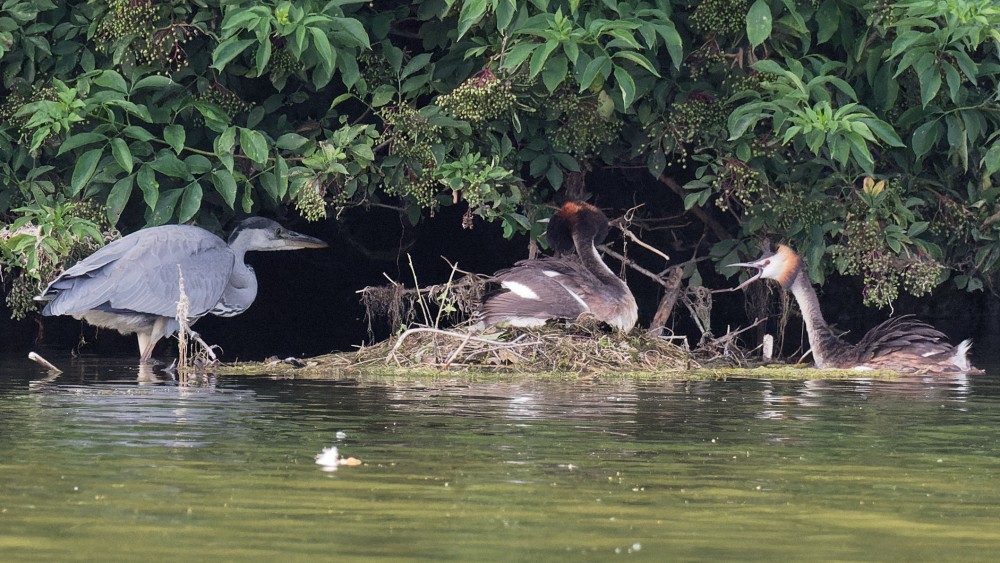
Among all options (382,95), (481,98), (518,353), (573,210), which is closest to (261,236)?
(382,95)

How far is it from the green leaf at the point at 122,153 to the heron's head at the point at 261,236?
5.87ft

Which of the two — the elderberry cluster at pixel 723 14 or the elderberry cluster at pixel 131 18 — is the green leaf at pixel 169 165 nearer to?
the elderberry cluster at pixel 131 18

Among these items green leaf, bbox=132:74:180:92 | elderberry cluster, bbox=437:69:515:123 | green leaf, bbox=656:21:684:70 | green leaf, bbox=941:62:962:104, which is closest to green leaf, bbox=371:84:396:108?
elderberry cluster, bbox=437:69:515:123

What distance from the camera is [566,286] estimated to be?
11.2 metres

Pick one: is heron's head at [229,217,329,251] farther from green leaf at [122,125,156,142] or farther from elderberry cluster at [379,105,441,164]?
green leaf at [122,125,156,142]

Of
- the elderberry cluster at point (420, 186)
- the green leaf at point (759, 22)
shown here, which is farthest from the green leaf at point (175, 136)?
the green leaf at point (759, 22)

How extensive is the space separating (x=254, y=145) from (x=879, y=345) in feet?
14.3

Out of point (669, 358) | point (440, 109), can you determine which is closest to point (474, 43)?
point (440, 109)

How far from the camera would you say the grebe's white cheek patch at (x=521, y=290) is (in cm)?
1110

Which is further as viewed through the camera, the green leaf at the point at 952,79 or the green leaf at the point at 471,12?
the green leaf at the point at 952,79

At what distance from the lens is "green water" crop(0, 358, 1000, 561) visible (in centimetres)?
420

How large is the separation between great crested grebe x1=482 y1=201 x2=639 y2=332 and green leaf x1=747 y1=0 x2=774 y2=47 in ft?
7.26

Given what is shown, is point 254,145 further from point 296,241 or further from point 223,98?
point 296,241

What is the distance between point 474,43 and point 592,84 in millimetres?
1043
